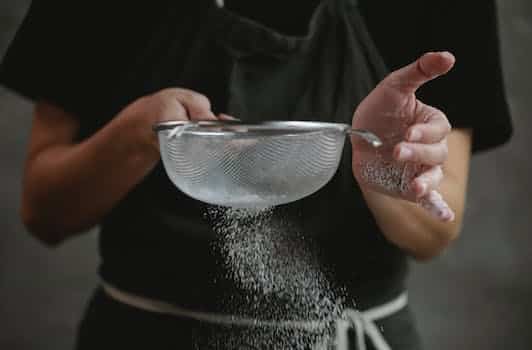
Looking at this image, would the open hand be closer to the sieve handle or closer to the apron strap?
the sieve handle

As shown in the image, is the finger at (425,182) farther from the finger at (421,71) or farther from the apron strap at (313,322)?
the apron strap at (313,322)

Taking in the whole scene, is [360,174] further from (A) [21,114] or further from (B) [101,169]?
(A) [21,114]

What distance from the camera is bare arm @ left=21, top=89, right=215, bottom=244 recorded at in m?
0.44

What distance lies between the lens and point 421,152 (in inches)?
12.5

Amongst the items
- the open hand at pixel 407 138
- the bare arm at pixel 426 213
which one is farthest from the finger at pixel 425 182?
the bare arm at pixel 426 213

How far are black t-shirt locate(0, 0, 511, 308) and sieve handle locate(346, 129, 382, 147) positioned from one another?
0.06m

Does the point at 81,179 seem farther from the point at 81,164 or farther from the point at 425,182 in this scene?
the point at 425,182

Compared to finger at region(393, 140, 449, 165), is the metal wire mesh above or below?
below

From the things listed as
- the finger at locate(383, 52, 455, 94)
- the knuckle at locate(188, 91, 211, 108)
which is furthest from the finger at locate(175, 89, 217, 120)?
the finger at locate(383, 52, 455, 94)

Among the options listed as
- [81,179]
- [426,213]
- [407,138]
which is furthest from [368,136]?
[81,179]

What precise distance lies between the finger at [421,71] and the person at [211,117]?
0.11ft

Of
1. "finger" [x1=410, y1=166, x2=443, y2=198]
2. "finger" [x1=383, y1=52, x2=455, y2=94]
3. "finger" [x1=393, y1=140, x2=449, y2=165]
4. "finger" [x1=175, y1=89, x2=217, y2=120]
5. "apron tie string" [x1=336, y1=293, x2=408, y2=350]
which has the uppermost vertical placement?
"finger" [x1=383, y1=52, x2=455, y2=94]

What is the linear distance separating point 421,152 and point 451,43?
0.45 ft

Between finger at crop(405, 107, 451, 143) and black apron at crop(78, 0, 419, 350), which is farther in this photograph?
black apron at crop(78, 0, 419, 350)
